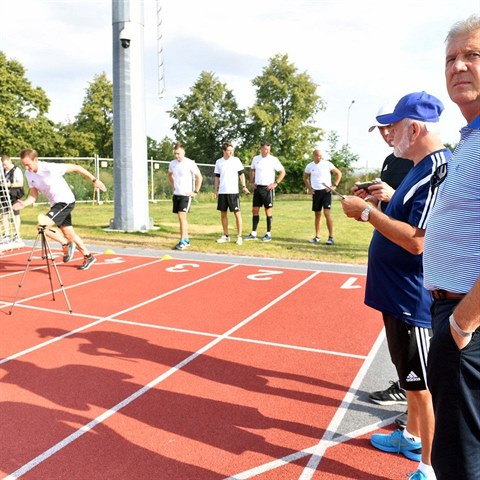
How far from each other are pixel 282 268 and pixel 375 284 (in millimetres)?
5793

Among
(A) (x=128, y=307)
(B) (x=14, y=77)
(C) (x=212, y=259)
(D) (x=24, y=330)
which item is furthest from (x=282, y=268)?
(B) (x=14, y=77)

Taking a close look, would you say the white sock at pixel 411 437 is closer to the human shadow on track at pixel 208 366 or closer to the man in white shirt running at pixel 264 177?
the human shadow on track at pixel 208 366

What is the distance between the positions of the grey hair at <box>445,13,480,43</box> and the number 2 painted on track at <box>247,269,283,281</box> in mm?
6150

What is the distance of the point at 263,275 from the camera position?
8.02 metres

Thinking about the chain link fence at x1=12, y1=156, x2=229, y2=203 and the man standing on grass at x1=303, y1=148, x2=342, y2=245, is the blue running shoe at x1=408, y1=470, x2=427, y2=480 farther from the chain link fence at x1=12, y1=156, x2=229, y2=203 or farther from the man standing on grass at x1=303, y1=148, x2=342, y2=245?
the chain link fence at x1=12, y1=156, x2=229, y2=203

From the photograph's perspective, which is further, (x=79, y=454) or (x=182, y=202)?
(x=182, y=202)

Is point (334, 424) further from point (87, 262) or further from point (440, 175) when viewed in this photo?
point (87, 262)

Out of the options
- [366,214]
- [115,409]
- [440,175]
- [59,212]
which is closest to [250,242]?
[59,212]

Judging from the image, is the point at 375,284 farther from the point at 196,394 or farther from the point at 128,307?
the point at 128,307

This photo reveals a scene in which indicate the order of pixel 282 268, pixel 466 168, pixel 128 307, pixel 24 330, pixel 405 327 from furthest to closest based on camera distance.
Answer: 1. pixel 282 268
2. pixel 128 307
3. pixel 24 330
4. pixel 405 327
5. pixel 466 168

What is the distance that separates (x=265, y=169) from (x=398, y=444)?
8.73 m

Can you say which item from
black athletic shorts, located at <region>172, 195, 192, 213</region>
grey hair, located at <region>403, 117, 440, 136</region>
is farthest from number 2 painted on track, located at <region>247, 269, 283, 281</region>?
grey hair, located at <region>403, 117, 440, 136</region>

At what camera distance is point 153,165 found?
2808 cm

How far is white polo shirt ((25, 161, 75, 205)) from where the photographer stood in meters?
7.76
